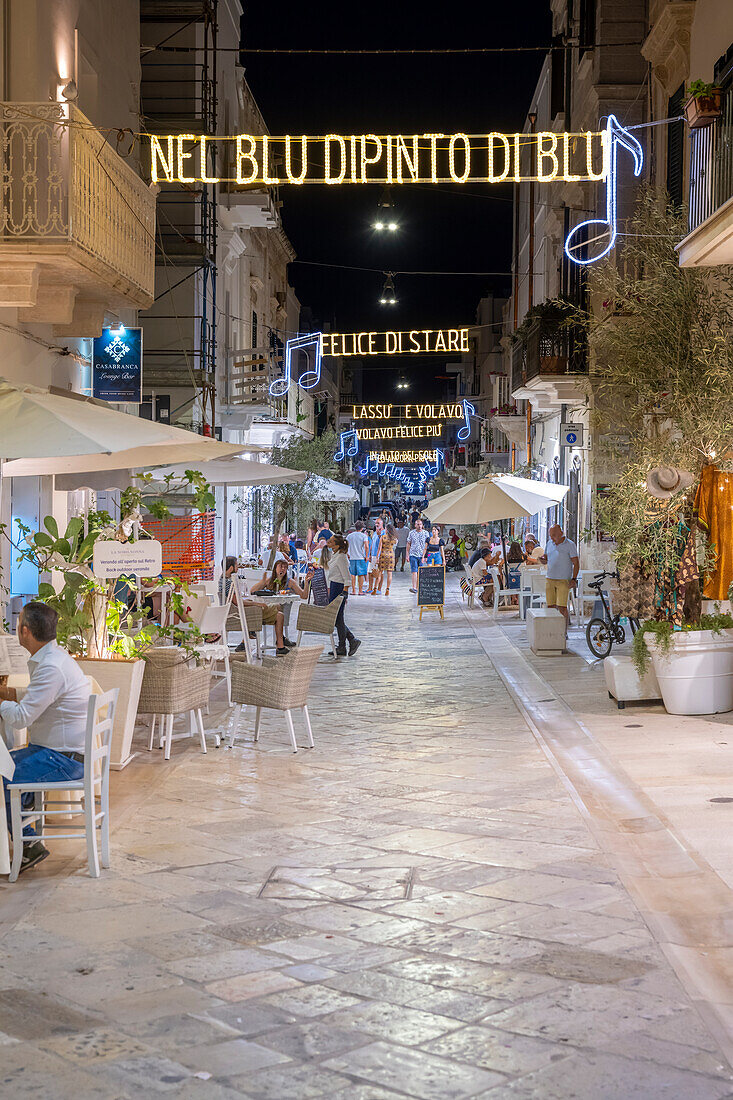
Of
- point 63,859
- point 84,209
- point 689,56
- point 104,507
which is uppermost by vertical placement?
point 689,56

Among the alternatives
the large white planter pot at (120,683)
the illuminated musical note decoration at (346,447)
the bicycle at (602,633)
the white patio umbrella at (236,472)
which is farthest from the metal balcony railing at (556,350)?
the illuminated musical note decoration at (346,447)

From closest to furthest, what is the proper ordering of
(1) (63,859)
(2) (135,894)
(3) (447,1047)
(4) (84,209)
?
(3) (447,1047)
(2) (135,894)
(1) (63,859)
(4) (84,209)

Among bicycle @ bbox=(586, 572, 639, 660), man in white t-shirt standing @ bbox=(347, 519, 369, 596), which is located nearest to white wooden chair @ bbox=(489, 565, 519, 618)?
man in white t-shirt standing @ bbox=(347, 519, 369, 596)

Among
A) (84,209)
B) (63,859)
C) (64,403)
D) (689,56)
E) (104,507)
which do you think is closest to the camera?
(63,859)

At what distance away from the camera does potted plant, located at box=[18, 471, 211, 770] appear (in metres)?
8.97

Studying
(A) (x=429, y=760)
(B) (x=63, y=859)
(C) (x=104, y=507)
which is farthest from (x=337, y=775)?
(C) (x=104, y=507)

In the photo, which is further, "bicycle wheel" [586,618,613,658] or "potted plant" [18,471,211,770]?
"bicycle wheel" [586,618,613,658]

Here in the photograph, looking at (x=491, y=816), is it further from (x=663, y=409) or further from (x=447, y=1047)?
(x=663, y=409)

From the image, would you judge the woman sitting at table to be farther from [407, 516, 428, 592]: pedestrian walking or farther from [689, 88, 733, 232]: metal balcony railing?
[407, 516, 428, 592]: pedestrian walking

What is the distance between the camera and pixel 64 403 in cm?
879

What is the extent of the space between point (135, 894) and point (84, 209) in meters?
7.31

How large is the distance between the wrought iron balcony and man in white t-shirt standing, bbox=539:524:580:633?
7.60m

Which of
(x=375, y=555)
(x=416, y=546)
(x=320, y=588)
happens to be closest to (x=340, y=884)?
(x=320, y=588)

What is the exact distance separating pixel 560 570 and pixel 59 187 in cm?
1006
